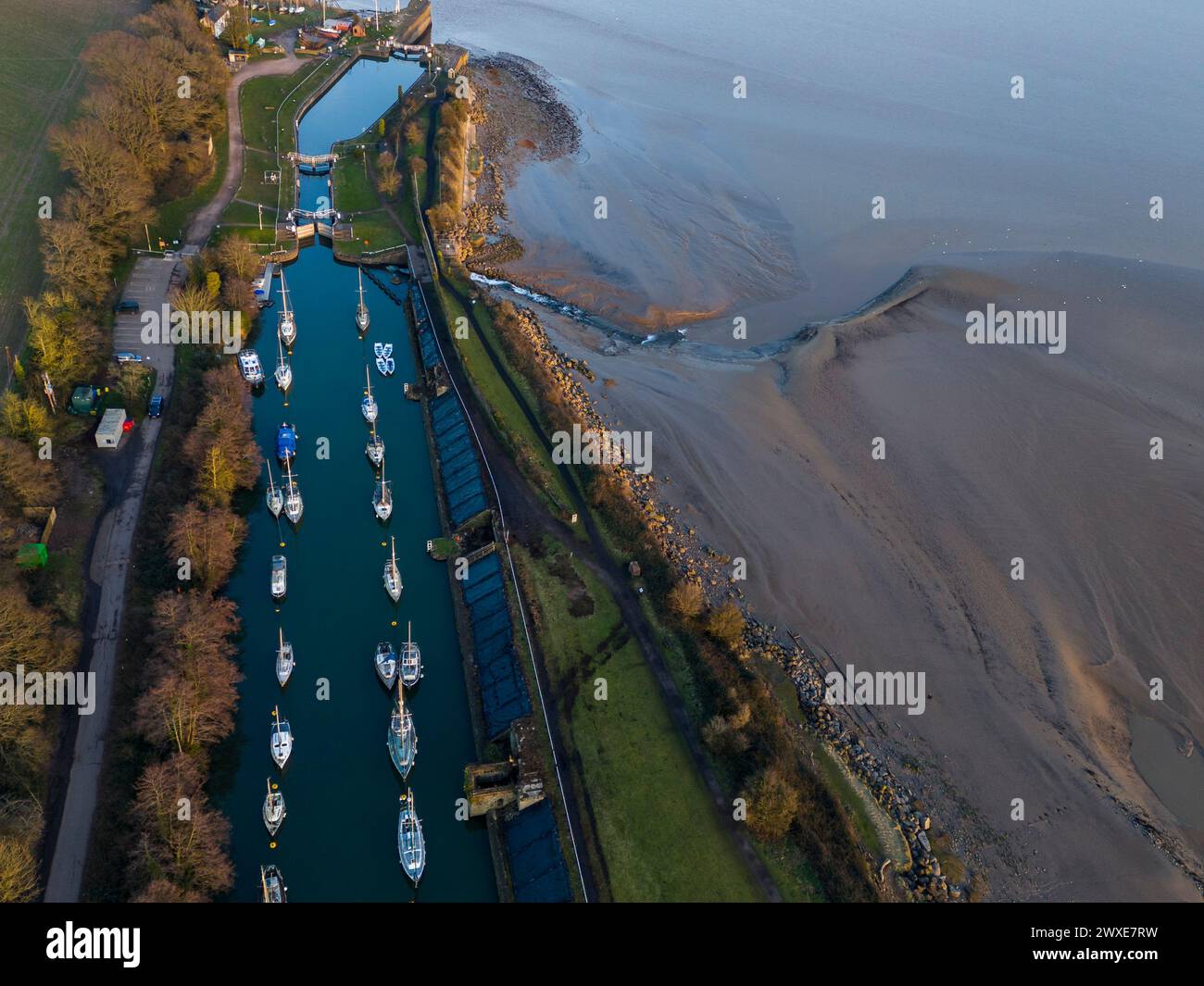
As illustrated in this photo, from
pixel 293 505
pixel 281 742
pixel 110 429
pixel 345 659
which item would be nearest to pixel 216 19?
pixel 110 429

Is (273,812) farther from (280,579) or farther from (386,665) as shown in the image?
(280,579)

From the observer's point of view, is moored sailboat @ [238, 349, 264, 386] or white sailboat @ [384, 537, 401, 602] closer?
white sailboat @ [384, 537, 401, 602]

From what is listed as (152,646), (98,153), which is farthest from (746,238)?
(152,646)
